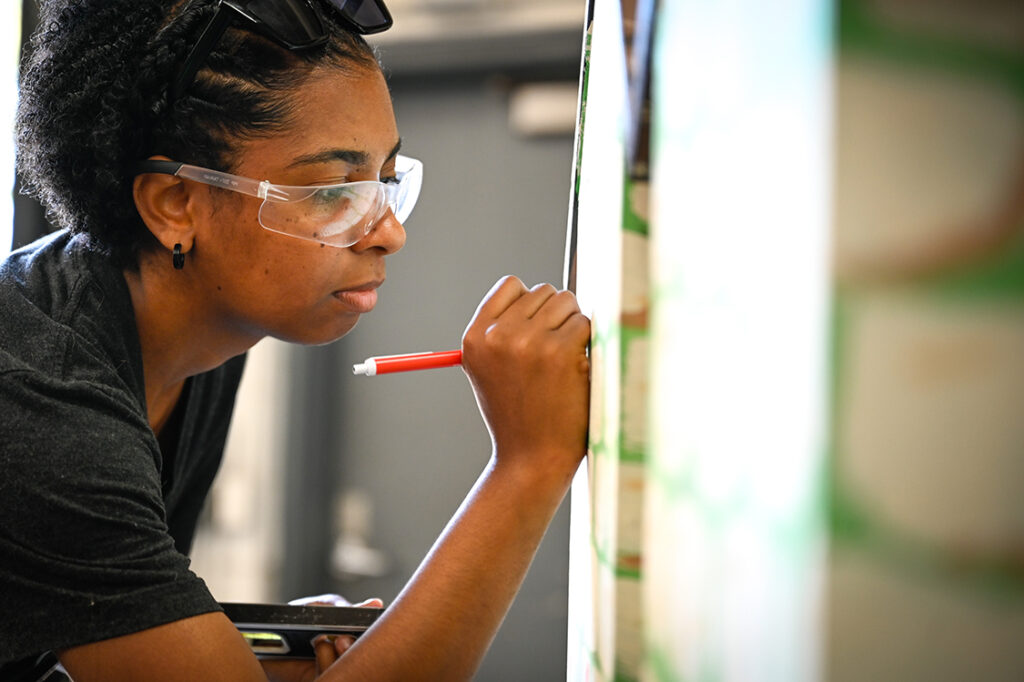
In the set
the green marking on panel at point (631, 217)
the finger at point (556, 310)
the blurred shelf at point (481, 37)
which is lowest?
the finger at point (556, 310)

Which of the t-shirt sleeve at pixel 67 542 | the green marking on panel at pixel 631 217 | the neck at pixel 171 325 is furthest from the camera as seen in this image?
the neck at pixel 171 325

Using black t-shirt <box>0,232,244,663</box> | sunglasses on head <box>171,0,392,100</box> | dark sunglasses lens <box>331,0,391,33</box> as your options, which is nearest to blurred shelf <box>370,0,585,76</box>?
dark sunglasses lens <box>331,0,391,33</box>

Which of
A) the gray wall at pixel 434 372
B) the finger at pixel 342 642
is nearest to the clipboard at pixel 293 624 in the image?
the finger at pixel 342 642

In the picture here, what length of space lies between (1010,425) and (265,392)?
196 cm

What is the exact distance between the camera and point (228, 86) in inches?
33.3

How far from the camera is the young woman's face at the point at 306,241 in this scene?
848 millimetres

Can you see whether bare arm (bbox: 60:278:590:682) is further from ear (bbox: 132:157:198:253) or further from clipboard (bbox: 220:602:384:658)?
Answer: ear (bbox: 132:157:198:253)

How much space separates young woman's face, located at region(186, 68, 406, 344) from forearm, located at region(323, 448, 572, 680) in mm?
254

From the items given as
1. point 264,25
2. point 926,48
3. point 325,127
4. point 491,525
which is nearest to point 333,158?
point 325,127

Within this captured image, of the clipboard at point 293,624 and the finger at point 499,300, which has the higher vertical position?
the finger at point 499,300

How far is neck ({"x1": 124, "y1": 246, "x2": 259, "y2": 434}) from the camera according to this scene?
0.91 metres

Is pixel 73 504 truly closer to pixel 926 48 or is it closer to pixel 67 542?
pixel 67 542

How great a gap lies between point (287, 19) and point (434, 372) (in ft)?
4.34

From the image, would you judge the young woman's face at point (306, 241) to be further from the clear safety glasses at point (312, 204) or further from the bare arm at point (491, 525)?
the bare arm at point (491, 525)
